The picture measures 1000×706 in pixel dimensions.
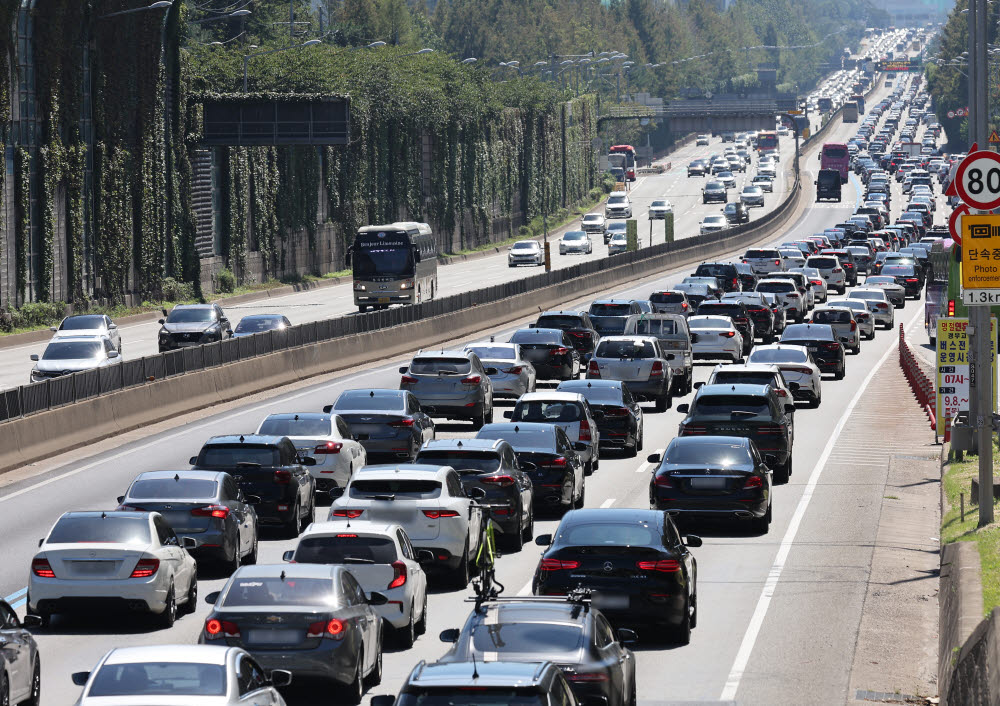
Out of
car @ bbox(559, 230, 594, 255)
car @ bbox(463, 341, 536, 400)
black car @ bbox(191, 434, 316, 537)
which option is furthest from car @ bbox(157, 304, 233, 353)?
car @ bbox(559, 230, 594, 255)

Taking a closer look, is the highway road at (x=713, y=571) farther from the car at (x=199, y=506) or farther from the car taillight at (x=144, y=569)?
the car taillight at (x=144, y=569)

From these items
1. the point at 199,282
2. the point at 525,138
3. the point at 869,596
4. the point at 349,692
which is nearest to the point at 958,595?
the point at 869,596

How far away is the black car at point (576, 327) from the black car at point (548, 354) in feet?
12.6

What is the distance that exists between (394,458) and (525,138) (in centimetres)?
12451

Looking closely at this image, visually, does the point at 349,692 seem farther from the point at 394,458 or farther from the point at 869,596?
the point at 394,458

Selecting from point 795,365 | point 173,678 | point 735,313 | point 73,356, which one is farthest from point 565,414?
point 735,313

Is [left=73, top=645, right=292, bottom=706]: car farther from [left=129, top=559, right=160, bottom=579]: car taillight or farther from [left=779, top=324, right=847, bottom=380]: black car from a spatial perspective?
[left=779, top=324, right=847, bottom=380]: black car

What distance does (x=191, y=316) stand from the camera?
171 feet

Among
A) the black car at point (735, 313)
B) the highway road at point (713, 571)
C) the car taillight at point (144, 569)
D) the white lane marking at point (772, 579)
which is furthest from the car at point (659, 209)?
the car taillight at point (144, 569)

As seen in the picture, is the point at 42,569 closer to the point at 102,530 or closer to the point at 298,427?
the point at 102,530

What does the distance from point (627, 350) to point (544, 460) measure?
48.9 ft

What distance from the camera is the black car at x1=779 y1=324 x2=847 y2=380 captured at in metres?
49.3

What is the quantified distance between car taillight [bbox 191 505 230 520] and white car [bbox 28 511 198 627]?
2.36m

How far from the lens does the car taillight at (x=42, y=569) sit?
18453 mm
